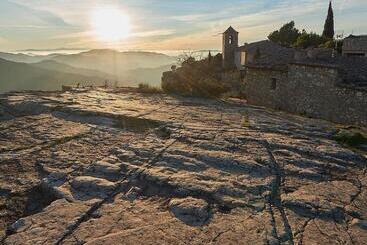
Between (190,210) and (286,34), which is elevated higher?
(286,34)

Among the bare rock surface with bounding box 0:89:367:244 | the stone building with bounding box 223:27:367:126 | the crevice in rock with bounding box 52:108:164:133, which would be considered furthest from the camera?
the stone building with bounding box 223:27:367:126

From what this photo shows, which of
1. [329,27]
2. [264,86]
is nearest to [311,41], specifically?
[329,27]

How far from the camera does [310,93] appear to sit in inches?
741

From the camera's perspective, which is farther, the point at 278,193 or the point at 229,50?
the point at 229,50

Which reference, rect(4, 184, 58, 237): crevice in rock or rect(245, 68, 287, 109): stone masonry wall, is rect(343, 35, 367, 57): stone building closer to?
rect(245, 68, 287, 109): stone masonry wall

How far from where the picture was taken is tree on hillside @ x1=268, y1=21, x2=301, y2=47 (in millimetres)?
50469

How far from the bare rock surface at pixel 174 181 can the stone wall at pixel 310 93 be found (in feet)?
27.8

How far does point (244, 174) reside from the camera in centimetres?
595

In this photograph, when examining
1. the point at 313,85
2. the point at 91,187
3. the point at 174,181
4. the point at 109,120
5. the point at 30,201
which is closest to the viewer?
the point at 30,201

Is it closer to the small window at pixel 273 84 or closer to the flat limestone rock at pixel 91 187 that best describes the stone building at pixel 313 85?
the small window at pixel 273 84

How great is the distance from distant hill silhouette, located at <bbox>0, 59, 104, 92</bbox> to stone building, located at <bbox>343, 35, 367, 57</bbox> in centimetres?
10271

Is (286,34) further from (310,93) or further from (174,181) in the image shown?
(174,181)

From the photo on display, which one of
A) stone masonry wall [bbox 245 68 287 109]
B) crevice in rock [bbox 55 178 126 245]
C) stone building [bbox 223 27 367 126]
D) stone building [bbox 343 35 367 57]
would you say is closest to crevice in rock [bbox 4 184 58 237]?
crevice in rock [bbox 55 178 126 245]

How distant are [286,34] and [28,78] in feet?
407
